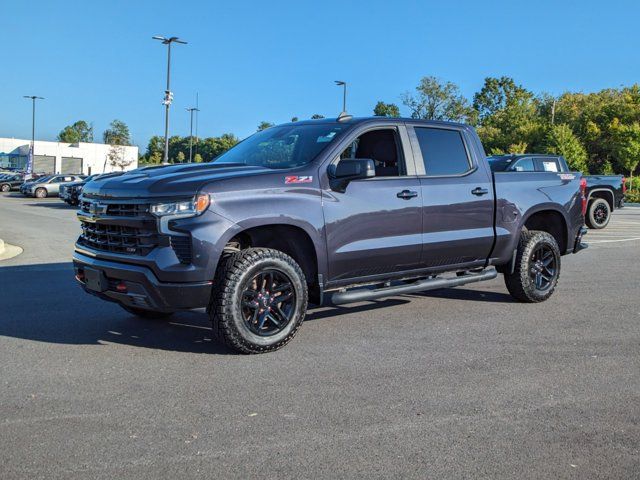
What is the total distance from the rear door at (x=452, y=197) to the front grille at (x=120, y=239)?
8.58 feet

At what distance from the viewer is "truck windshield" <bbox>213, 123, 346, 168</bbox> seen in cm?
598

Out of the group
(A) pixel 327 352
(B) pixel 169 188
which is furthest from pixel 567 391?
(B) pixel 169 188

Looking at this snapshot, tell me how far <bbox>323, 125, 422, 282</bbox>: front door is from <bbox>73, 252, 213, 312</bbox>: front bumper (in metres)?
1.24

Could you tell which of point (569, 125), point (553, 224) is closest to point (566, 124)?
point (569, 125)

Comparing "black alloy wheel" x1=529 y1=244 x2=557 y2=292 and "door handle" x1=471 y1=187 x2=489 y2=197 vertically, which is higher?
"door handle" x1=471 y1=187 x2=489 y2=197

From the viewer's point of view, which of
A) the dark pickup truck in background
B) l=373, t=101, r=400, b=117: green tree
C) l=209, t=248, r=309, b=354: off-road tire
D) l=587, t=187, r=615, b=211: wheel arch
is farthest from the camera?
l=373, t=101, r=400, b=117: green tree

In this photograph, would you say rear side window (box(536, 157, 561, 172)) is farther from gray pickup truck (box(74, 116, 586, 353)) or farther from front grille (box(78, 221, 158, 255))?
front grille (box(78, 221, 158, 255))

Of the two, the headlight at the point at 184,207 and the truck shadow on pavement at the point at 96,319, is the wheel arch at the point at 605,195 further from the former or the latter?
the headlight at the point at 184,207

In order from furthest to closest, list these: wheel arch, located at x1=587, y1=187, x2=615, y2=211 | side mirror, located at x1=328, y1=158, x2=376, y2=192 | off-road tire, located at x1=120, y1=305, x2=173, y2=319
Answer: wheel arch, located at x1=587, y1=187, x2=615, y2=211 → off-road tire, located at x1=120, y1=305, x2=173, y2=319 → side mirror, located at x1=328, y1=158, x2=376, y2=192

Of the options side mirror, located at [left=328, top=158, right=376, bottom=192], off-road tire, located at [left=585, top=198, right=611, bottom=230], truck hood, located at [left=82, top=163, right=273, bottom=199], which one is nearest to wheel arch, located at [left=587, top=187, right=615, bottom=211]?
off-road tire, located at [left=585, top=198, right=611, bottom=230]

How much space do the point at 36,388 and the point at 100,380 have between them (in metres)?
0.41

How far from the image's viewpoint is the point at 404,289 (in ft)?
20.6

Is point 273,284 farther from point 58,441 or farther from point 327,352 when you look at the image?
point 58,441

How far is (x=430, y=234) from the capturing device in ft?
21.0
